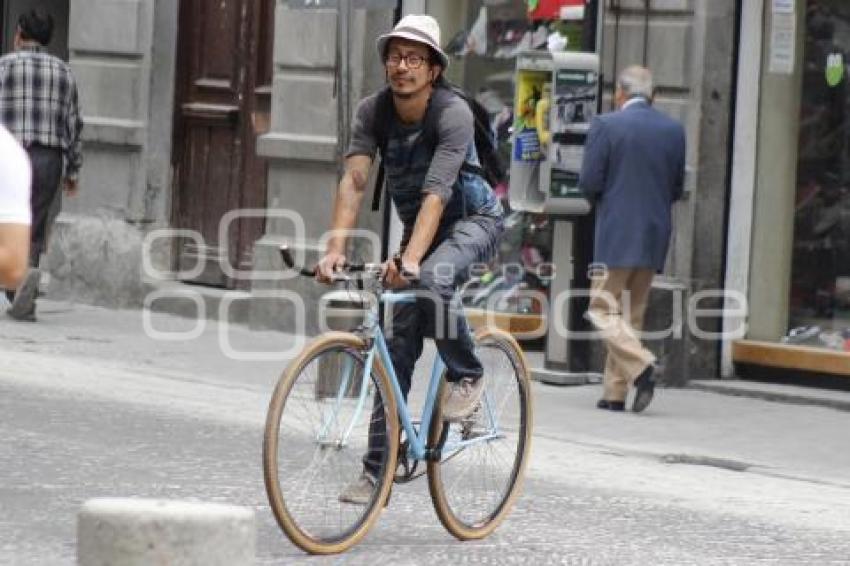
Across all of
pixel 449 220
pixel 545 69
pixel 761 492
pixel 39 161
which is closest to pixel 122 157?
pixel 39 161

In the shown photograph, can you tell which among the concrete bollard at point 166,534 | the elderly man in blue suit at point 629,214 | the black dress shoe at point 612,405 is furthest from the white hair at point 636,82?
the concrete bollard at point 166,534

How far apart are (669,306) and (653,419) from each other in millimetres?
1350

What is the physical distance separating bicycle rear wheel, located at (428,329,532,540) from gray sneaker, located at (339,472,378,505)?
0.96 feet

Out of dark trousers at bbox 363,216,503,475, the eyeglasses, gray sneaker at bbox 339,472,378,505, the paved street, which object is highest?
the eyeglasses

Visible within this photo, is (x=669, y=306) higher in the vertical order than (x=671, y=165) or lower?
lower

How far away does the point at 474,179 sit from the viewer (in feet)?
26.5

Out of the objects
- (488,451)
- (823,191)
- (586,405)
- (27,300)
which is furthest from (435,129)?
(27,300)

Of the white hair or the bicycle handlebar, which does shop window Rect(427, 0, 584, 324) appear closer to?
the white hair

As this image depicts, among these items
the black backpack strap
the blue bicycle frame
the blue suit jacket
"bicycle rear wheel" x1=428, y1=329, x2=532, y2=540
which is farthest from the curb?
the black backpack strap

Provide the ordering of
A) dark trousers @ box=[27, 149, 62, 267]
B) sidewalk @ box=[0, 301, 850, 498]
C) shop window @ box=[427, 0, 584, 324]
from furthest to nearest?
1. dark trousers @ box=[27, 149, 62, 267]
2. shop window @ box=[427, 0, 584, 324]
3. sidewalk @ box=[0, 301, 850, 498]

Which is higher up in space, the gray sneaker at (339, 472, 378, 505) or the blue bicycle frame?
the blue bicycle frame

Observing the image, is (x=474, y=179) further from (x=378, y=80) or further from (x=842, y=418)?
(x=378, y=80)

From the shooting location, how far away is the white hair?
41.5 feet

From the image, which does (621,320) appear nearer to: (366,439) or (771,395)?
(771,395)
